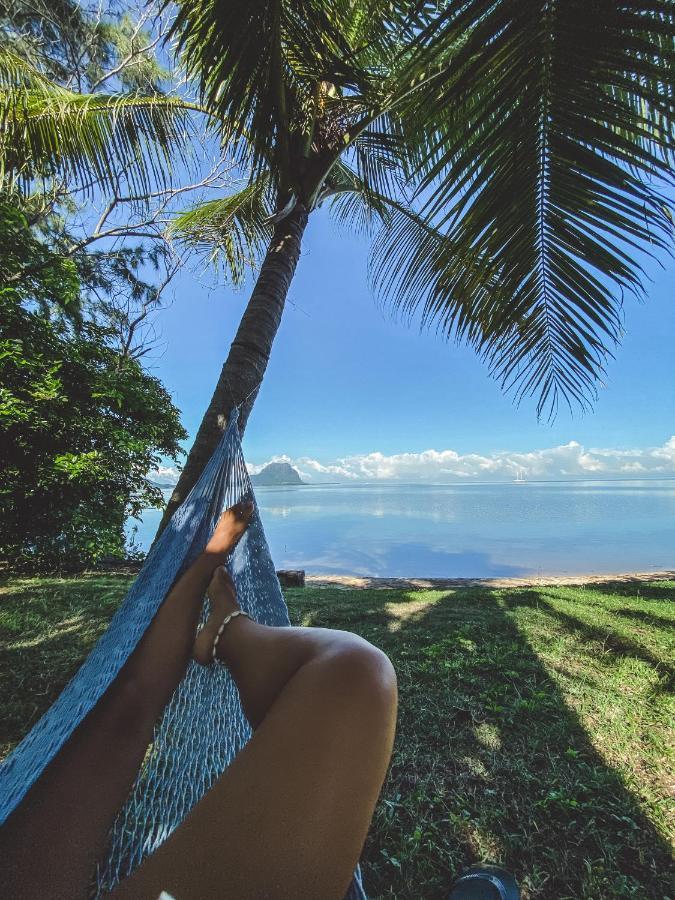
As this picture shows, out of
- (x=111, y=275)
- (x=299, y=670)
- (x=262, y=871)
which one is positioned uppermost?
(x=111, y=275)

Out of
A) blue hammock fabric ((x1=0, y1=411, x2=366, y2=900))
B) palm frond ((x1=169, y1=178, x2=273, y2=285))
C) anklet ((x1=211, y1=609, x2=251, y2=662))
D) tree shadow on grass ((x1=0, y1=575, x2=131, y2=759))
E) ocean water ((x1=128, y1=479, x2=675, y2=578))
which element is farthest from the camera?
ocean water ((x1=128, y1=479, x2=675, y2=578))

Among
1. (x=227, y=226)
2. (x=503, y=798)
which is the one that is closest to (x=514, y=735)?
(x=503, y=798)

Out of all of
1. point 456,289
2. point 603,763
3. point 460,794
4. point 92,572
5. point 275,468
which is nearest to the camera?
point 460,794

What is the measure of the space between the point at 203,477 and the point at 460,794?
123cm

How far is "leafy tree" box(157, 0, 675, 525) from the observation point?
2.97 feet

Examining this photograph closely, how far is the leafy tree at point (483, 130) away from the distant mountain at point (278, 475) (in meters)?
79.6

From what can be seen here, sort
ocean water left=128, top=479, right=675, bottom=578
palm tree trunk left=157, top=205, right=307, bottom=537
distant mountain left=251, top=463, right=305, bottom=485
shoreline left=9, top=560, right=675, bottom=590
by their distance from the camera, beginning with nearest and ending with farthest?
palm tree trunk left=157, top=205, right=307, bottom=537 → shoreline left=9, top=560, right=675, bottom=590 → ocean water left=128, top=479, right=675, bottom=578 → distant mountain left=251, top=463, right=305, bottom=485

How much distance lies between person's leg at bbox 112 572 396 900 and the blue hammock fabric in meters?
0.21

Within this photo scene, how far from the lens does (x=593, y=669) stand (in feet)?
6.13

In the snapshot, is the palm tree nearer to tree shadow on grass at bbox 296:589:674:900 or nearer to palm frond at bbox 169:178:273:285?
palm frond at bbox 169:178:273:285

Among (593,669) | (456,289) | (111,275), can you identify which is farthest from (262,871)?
(111,275)

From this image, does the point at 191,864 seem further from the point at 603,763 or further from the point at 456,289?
the point at 456,289

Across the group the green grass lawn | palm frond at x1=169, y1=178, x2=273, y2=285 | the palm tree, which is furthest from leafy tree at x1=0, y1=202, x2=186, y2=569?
the palm tree

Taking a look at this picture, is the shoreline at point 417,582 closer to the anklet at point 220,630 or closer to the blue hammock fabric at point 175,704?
the blue hammock fabric at point 175,704
